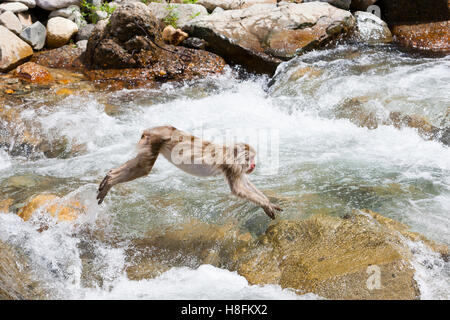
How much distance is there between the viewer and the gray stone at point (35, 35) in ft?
35.9

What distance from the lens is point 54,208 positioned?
16.6 feet

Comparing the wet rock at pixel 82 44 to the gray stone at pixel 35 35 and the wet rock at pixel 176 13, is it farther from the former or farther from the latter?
the wet rock at pixel 176 13

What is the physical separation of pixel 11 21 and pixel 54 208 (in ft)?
27.0

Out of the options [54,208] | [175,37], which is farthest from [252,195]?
[175,37]

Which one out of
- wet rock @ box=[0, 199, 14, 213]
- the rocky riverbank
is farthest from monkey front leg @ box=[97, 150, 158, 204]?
the rocky riverbank

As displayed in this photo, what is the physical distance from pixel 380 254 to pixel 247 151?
182 cm

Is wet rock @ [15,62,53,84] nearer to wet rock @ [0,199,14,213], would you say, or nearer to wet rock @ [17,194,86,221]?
wet rock @ [0,199,14,213]

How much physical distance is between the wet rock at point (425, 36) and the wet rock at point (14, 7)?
423 inches

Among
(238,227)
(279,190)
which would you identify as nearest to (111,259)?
(238,227)

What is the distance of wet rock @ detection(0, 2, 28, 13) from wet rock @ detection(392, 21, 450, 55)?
10.7m

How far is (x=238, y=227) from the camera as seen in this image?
4.73 m

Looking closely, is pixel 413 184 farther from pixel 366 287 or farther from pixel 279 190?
pixel 366 287

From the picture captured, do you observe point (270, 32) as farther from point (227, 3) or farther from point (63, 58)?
point (63, 58)

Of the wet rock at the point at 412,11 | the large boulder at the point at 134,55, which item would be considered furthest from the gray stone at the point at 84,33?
the wet rock at the point at 412,11
